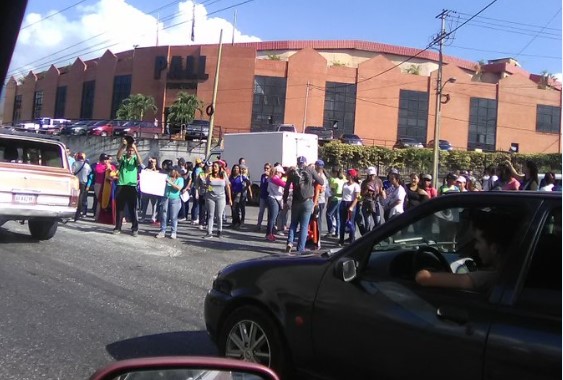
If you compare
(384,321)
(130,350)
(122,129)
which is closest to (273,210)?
(130,350)

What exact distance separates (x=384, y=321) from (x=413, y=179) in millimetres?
7646

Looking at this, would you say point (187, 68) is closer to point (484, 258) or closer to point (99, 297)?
point (99, 297)

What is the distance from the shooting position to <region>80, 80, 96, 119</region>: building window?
68125 millimetres

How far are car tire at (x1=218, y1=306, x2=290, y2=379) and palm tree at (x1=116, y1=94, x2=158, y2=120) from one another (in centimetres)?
5511

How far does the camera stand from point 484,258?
3.17 m

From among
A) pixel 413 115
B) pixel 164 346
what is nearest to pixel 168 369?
pixel 164 346

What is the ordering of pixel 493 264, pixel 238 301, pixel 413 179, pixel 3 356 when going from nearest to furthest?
pixel 493 264 < pixel 238 301 < pixel 3 356 < pixel 413 179

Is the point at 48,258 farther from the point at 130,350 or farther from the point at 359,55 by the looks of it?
the point at 359,55

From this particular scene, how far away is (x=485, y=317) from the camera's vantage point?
272 cm

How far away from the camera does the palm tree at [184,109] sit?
52.4 meters

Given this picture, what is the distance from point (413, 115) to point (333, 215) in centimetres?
5048

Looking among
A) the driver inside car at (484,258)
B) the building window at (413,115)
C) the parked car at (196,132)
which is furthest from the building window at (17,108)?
the driver inside car at (484,258)

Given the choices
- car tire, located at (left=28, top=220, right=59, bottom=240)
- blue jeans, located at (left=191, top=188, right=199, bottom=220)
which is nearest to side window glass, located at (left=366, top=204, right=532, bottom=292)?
car tire, located at (left=28, top=220, right=59, bottom=240)

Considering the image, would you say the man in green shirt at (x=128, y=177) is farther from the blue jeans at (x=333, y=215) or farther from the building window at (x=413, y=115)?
the building window at (x=413, y=115)
